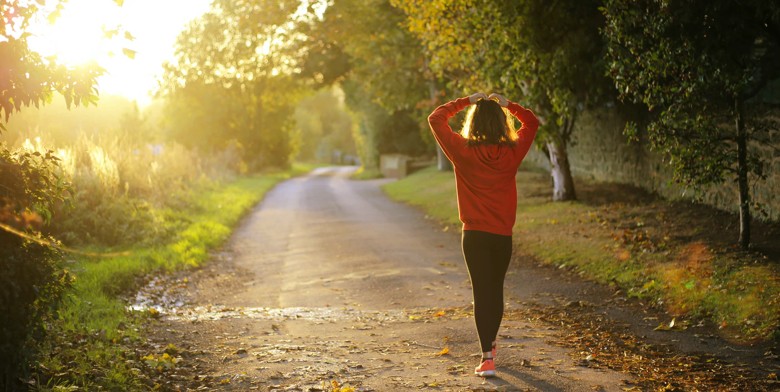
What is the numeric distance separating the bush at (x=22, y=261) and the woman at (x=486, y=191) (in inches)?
118

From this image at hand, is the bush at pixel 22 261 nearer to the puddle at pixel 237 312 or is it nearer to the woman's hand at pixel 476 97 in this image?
the woman's hand at pixel 476 97

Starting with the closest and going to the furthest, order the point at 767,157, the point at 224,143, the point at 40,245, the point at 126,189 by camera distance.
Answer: the point at 40,245 < the point at 767,157 < the point at 126,189 < the point at 224,143

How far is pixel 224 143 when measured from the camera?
52594 mm

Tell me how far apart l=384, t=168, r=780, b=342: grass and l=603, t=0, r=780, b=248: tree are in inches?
37.0

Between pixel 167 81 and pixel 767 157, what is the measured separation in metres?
41.0

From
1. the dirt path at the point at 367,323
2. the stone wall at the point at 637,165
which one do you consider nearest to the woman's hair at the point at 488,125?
the dirt path at the point at 367,323

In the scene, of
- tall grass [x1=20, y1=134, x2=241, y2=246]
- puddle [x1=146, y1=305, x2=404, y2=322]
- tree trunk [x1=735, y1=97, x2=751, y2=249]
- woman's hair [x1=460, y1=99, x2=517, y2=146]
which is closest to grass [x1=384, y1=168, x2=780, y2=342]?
tree trunk [x1=735, y1=97, x2=751, y2=249]

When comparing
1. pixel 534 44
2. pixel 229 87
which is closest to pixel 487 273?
pixel 534 44

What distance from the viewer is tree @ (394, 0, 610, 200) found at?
15625 millimetres

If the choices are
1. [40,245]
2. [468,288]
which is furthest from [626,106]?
[40,245]

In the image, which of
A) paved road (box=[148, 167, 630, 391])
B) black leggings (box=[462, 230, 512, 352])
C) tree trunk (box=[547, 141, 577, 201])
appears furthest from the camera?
tree trunk (box=[547, 141, 577, 201])

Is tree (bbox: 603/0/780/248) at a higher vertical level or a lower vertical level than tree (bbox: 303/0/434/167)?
lower

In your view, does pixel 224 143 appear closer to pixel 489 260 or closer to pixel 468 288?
pixel 468 288

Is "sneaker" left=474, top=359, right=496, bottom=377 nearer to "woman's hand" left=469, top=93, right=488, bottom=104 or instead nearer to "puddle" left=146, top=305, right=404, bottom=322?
"woman's hand" left=469, top=93, right=488, bottom=104
